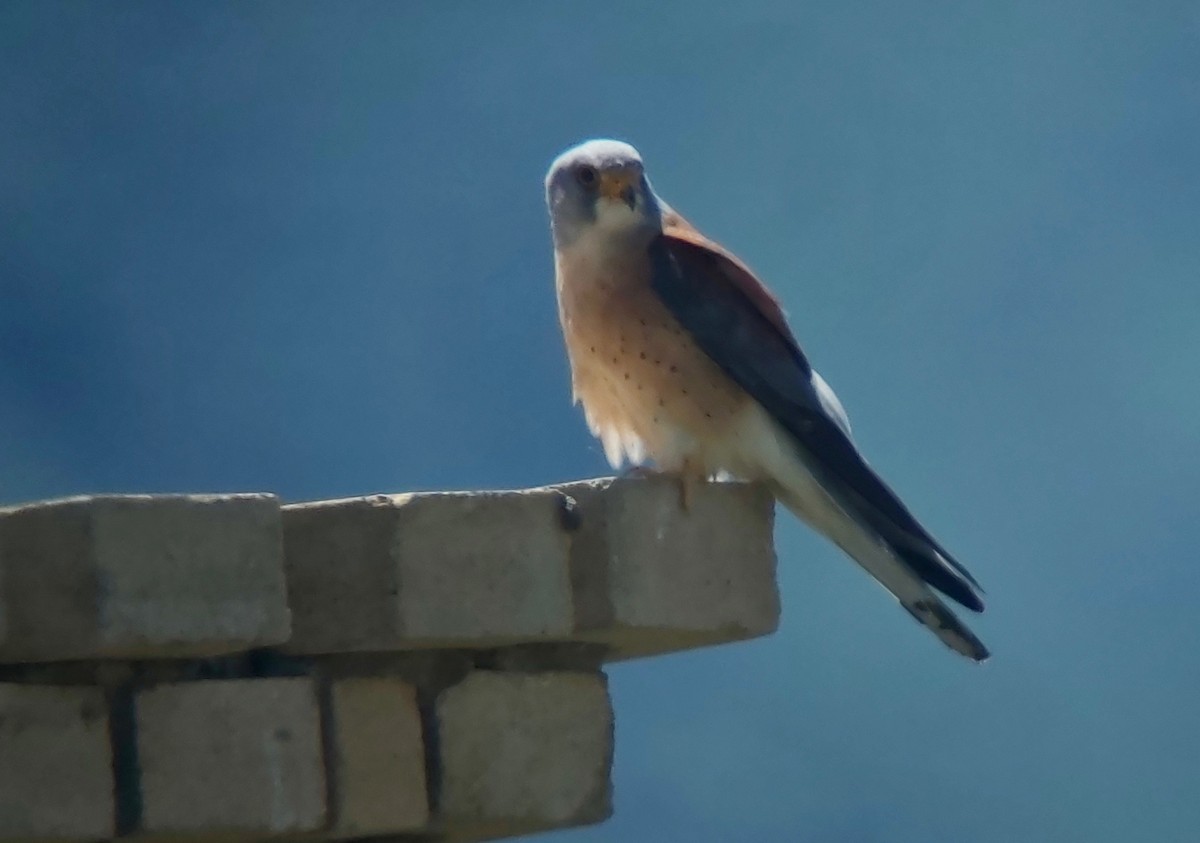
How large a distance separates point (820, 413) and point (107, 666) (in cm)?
135

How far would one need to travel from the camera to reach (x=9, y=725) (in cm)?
236

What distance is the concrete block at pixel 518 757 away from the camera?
2.75 metres

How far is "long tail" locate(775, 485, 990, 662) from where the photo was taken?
3.16 m

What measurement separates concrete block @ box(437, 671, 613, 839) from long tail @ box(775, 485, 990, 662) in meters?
0.62

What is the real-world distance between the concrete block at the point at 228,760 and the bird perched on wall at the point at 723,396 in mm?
887

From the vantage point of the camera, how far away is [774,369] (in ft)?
10.7

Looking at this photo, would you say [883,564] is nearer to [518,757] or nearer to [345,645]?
[518,757]

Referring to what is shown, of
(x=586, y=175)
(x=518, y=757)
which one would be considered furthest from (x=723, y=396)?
(x=518, y=757)

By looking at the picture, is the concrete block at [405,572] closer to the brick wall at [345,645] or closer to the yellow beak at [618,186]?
the brick wall at [345,645]

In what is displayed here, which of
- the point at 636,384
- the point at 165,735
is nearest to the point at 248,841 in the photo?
the point at 165,735

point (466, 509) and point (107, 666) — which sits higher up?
point (466, 509)

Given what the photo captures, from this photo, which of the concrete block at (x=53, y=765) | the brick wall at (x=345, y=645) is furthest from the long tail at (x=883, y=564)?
the concrete block at (x=53, y=765)

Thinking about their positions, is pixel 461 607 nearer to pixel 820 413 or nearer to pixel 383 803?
pixel 383 803

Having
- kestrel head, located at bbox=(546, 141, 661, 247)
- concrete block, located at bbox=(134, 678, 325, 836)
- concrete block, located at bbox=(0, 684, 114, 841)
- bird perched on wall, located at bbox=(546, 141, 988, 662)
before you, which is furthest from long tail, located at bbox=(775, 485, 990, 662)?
concrete block, located at bbox=(0, 684, 114, 841)
